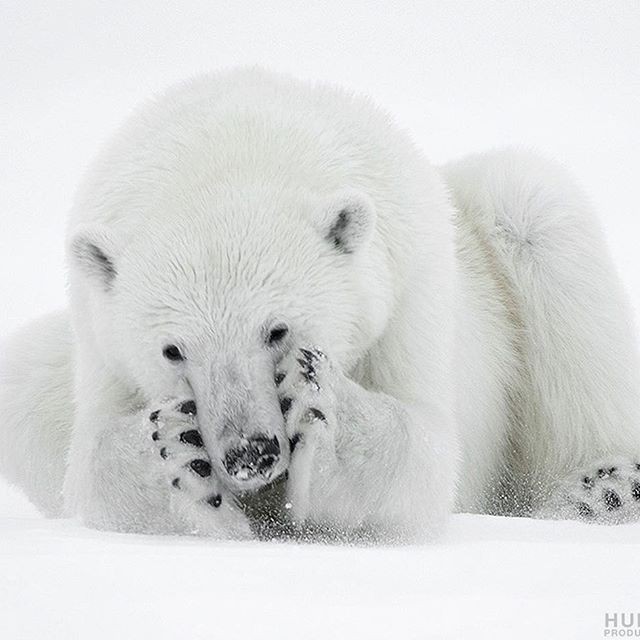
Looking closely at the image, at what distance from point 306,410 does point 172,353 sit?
53 cm

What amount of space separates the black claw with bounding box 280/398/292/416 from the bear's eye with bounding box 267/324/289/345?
0.68 feet

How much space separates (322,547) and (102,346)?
52.2 inches

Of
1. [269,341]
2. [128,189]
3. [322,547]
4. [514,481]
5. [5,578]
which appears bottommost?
[514,481]

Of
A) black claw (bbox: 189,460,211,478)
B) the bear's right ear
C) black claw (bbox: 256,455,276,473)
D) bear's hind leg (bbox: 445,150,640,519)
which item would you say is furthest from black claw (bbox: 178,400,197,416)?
bear's hind leg (bbox: 445,150,640,519)

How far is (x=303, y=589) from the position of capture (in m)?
2.88

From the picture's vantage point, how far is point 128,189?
15.7 feet

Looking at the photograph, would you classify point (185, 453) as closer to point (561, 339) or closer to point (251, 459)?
point (251, 459)

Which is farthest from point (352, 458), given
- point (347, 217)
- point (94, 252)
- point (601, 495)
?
point (601, 495)

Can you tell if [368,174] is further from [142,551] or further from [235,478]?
[142,551]

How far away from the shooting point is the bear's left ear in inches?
174

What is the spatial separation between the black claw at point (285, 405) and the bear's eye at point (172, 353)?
15.6 inches

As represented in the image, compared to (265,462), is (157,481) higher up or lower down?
lower down

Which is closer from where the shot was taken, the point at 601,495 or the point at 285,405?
the point at 285,405

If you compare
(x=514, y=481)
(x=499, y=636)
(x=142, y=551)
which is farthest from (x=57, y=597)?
(x=514, y=481)
